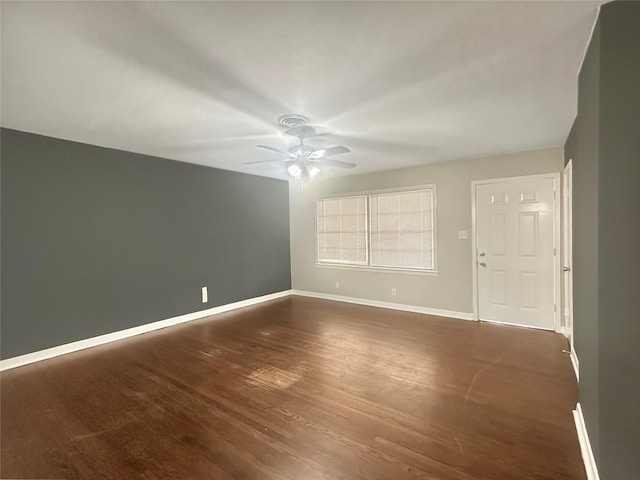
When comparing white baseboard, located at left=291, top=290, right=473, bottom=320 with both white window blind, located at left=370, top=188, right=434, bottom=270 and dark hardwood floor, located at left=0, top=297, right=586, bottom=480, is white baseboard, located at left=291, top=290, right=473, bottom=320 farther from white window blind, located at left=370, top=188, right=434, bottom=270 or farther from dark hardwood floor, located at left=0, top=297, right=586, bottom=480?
dark hardwood floor, located at left=0, top=297, right=586, bottom=480

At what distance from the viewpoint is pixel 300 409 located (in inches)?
91.1

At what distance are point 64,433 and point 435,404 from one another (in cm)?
264

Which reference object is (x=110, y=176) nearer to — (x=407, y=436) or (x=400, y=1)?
(x=400, y=1)

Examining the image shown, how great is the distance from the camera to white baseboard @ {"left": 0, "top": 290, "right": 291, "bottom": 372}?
126 inches

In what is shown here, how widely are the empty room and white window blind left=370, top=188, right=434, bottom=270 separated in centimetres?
4

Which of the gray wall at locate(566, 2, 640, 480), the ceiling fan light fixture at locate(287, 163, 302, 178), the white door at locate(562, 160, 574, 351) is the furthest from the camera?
the white door at locate(562, 160, 574, 351)

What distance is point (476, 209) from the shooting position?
14.7 ft

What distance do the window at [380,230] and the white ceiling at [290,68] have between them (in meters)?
1.82

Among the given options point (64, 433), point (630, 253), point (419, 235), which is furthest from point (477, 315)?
point (64, 433)

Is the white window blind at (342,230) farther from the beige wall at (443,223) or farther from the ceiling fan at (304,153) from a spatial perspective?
the ceiling fan at (304,153)

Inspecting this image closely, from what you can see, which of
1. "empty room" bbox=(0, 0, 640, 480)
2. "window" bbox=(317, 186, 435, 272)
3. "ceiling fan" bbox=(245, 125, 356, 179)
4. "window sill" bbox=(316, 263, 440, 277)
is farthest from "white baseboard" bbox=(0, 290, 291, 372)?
"ceiling fan" bbox=(245, 125, 356, 179)

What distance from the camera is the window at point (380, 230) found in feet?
16.3

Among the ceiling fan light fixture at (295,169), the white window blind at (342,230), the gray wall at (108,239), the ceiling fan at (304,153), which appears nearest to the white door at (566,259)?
the ceiling fan at (304,153)

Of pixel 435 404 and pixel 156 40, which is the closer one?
pixel 156 40
